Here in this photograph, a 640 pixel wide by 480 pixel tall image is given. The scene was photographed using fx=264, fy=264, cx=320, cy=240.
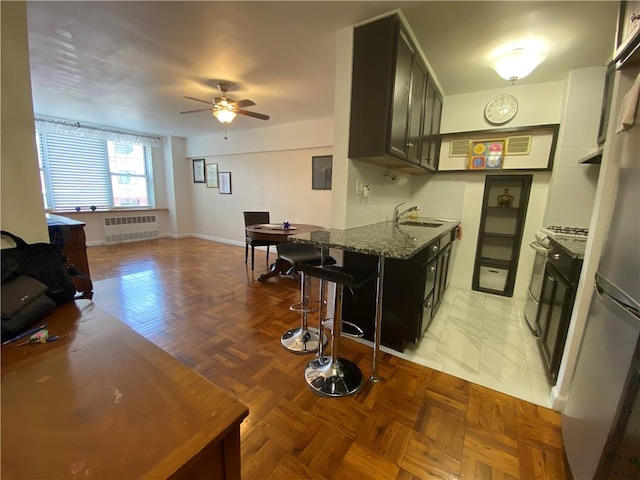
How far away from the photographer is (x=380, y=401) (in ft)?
4.95

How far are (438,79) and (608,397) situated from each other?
2.78 metres

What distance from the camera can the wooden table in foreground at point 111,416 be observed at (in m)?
0.45

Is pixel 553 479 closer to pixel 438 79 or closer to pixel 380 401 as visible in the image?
pixel 380 401

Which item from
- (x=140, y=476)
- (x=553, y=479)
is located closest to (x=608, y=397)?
(x=553, y=479)

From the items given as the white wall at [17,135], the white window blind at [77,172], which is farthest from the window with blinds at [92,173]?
the white wall at [17,135]

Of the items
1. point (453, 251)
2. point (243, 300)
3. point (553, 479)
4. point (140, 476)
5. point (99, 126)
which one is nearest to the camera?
point (140, 476)

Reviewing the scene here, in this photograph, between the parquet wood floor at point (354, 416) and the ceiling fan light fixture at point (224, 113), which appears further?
the ceiling fan light fixture at point (224, 113)

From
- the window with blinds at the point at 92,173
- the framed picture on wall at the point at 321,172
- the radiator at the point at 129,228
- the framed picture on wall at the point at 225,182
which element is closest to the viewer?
the framed picture on wall at the point at 321,172

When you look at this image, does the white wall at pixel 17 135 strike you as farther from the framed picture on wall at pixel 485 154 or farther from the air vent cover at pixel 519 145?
the air vent cover at pixel 519 145

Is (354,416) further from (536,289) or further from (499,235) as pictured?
(499,235)

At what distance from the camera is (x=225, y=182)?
18.4ft

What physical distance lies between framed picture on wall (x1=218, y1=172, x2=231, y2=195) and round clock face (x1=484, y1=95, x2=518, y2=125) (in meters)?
4.58

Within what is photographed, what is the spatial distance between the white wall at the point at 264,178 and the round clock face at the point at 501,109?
2.09m

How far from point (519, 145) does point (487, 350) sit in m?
2.18
